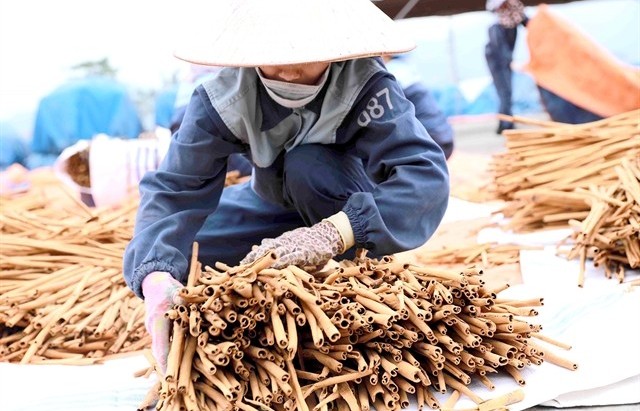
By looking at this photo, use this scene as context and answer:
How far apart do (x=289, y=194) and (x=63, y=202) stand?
87.2 inches

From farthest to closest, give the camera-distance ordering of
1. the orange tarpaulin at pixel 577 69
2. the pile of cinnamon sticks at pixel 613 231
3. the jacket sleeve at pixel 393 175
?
the orange tarpaulin at pixel 577 69, the pile of cinnamon sticks at pixel 613 231, the jacket sleeve at pixel 393 175

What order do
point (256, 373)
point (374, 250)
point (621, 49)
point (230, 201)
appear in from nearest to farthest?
1. point (256, 373)
2. point (374, 250)
3. point (230, 201)
4. point (621, 49)

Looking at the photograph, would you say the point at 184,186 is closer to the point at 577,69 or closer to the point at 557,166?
the point at 557,166

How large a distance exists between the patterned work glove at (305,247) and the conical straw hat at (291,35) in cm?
38

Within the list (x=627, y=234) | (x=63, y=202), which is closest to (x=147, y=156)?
(x=63, y=202)

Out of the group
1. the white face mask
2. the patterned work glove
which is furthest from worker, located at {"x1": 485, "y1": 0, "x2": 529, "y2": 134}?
the patterned work glove

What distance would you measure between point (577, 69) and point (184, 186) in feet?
11.5

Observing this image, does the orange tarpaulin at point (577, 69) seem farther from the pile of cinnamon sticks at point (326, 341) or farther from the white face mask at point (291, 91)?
the pile of cinnamon sticks at point (326, 341)

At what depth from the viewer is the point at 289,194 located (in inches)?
97.2

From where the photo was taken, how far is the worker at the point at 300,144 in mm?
1959

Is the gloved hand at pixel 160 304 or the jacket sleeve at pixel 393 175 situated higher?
the jacket sleeve at pixel 393 175

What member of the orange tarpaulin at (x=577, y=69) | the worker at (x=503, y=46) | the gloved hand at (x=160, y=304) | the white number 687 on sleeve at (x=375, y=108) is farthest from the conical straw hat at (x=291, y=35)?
the worker at (x=503, y=46)

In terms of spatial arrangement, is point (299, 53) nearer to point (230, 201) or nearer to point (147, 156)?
point (230, 201)

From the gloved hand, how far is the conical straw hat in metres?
0.49
